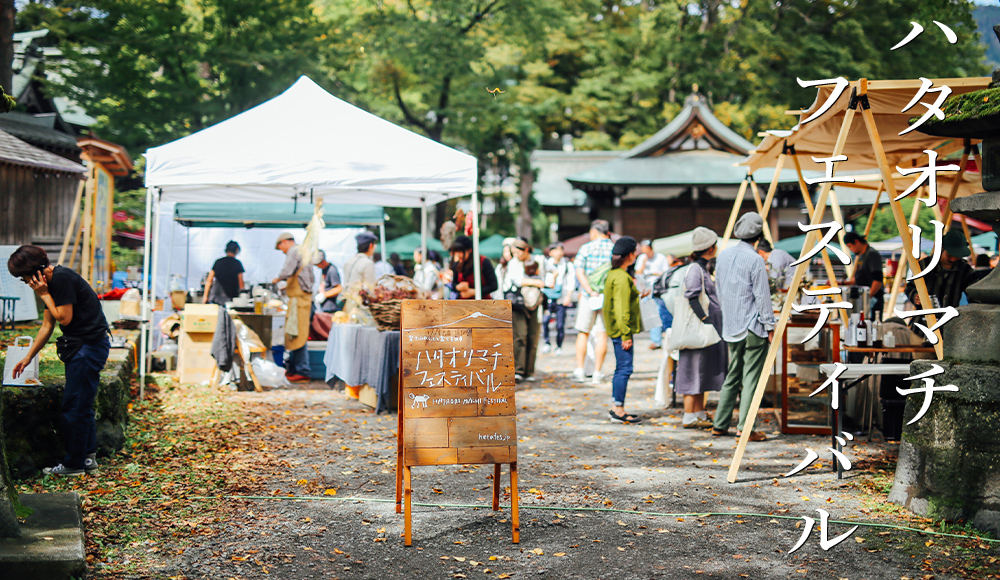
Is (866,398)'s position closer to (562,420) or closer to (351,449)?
(562,420)

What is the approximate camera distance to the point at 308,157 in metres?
8.82

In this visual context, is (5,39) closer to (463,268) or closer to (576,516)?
(463,268)

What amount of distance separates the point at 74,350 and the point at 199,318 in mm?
4741

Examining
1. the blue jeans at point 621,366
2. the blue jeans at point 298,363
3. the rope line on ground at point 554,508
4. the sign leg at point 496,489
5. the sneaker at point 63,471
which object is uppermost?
the blue jeans at point 621,366

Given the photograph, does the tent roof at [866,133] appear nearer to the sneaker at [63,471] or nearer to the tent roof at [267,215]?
the sneaker at [63,471]

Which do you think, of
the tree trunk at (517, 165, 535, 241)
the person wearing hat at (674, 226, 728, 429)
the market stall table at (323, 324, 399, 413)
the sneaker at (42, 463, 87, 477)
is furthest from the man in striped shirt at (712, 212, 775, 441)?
the tree trunk at (517, 165, 535, 241)

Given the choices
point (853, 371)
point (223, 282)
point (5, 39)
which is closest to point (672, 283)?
point (853, 371)

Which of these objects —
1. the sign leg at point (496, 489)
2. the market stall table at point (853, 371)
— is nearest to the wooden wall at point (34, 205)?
the sign leg at point (496, 489)

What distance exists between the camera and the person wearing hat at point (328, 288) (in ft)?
43.3

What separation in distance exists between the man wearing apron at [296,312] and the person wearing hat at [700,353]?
17.8 ft

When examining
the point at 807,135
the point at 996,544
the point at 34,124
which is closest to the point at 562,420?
the point at 807,135

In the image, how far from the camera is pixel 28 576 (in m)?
3.72

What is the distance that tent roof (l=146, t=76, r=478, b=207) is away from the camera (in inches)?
341

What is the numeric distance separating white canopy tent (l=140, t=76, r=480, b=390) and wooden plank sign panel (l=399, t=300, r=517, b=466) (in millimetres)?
3961
